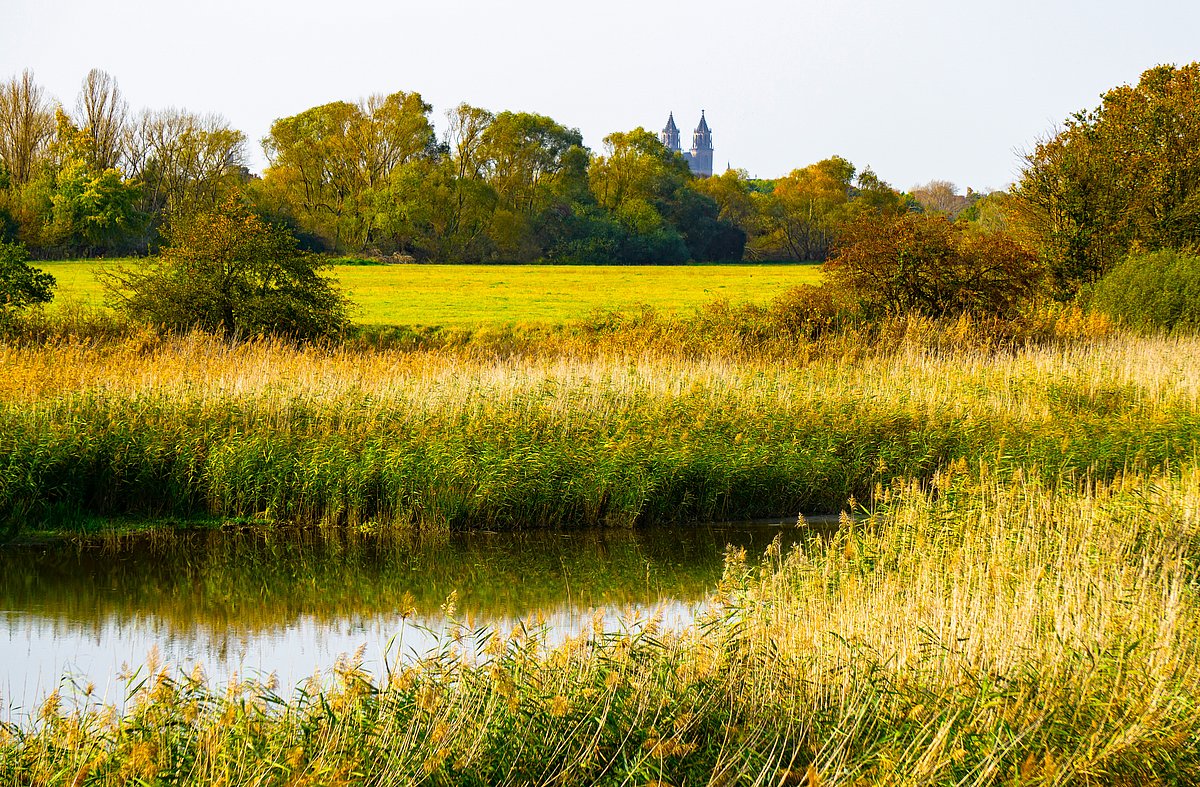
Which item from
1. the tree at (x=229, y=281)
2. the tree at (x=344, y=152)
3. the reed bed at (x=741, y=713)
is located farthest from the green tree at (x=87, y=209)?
the reed bed at (x=741, y=713)

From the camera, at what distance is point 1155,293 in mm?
26172

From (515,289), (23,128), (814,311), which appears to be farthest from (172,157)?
(814,311)

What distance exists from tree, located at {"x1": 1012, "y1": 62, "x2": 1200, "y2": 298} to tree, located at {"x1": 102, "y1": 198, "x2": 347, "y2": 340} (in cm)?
1984

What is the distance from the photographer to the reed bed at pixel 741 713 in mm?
A: 5199

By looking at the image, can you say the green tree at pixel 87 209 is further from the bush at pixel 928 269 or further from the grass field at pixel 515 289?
the bush at pixel 928 269

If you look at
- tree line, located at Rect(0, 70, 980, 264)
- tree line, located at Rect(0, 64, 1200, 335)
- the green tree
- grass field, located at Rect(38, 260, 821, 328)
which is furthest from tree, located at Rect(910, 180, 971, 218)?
the green tree

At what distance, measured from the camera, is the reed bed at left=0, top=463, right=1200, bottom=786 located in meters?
5.20

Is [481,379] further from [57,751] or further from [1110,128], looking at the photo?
[1110,128]

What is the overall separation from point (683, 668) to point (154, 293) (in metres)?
19.7

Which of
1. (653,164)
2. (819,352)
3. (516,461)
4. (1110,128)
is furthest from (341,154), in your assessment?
(516,461)

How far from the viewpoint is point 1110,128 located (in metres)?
33.3

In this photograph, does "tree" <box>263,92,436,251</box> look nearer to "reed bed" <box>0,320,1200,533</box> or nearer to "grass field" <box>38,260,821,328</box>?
"grass field" <box>38,260,821,328</box>

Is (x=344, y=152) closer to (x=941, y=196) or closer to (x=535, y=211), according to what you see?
(x=535, y=211)

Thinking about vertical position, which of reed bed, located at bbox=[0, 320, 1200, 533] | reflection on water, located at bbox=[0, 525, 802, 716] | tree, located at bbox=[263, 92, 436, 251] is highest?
tree, located at bbox=[263, 92, 436, 251]
